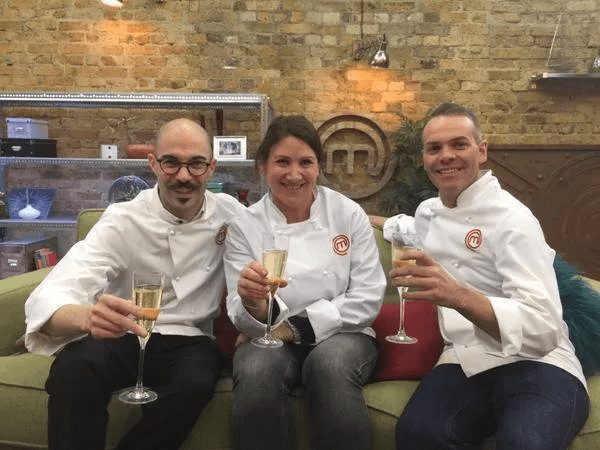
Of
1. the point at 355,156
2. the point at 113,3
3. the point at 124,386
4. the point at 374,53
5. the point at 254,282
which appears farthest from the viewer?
the point at 355,156

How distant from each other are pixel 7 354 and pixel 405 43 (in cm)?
400

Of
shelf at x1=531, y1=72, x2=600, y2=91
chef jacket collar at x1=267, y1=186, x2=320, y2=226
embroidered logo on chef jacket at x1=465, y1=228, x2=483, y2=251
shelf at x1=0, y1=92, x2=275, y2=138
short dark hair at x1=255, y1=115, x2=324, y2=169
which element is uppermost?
shelf at x1=531, y1=72, x2=600, y2=91

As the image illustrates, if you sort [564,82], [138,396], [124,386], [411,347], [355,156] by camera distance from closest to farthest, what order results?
1. [138,396]
2. [124,386]
3. [411,347]
4. [564,82]
5. [355,156]

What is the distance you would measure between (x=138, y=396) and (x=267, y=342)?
40 cm

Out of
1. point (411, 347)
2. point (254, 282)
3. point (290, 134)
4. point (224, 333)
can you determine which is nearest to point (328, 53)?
point (290, 134)

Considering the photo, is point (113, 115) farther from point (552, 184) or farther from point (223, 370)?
point (552, 184)

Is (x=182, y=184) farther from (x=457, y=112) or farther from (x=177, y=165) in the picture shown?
(x=457, y=112)

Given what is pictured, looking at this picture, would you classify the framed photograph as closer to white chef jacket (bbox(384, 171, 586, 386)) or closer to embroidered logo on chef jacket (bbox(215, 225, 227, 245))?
embroidered logo on chef jacket (bbox(215, 225, 227, 245))

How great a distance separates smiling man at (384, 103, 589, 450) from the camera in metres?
1.50

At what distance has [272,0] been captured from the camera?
15.9 ft

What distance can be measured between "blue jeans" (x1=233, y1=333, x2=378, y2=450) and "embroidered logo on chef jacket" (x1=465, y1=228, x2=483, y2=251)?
511mm

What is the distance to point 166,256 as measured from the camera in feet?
6.87

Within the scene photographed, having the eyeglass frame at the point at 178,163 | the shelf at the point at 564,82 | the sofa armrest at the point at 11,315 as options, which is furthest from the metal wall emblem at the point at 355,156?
the sofa armrest at the point at 11,315

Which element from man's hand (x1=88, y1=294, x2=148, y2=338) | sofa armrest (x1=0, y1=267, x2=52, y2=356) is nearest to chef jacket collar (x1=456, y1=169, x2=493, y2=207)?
man's hand (x1=88, y1=294, x2=148, y2=338)
